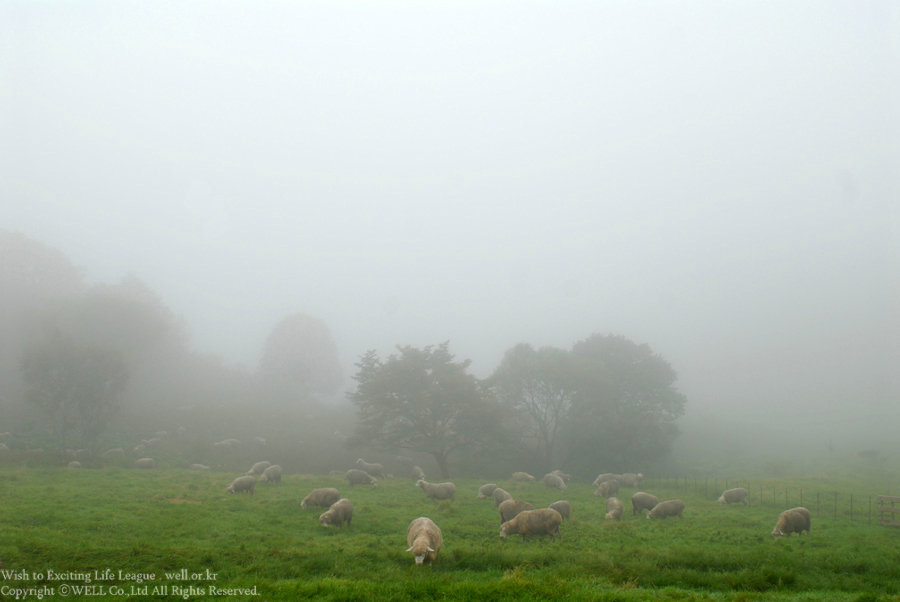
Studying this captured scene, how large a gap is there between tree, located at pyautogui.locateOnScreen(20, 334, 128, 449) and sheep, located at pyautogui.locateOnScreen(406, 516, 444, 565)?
3427 centimetres

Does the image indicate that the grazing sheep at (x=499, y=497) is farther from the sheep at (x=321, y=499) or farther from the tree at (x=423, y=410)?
the tree at (x=423, y=410)

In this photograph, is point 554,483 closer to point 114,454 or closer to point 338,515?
point 338,515

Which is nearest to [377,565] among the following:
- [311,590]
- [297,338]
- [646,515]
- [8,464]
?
[311,590]

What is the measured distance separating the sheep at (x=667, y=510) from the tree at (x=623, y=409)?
24.0 m

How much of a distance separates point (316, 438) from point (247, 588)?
1749 inches

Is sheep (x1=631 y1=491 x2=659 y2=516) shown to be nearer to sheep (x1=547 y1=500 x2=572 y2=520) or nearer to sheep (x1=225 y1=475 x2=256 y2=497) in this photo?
sheep (x1=547 y1=500 x2=572 y2=520)

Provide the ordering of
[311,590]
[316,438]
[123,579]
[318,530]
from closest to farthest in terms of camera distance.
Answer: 1. [311,590]
2. [123,579]
3. [318,530]
4. [316,438]

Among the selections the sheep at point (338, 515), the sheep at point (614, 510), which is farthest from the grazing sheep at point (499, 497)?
the sheep at point (338, 515)

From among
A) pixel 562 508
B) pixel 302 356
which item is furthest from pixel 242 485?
pixel 302 356

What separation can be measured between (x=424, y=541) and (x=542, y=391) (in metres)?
37.9

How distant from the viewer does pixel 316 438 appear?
51281 millimetres

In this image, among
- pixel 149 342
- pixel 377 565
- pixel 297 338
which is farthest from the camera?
pixel 297 338

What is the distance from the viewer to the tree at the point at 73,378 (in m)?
34.2

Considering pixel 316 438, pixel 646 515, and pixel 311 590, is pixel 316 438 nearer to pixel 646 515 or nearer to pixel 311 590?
pixel 646 515
